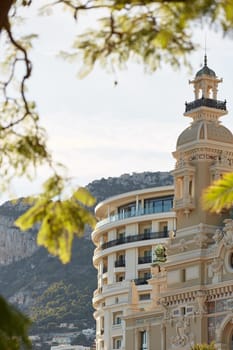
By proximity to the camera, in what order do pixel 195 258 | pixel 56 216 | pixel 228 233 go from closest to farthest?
1. pixel 56 216
2. pixel 228 233
3. pixel 195 258

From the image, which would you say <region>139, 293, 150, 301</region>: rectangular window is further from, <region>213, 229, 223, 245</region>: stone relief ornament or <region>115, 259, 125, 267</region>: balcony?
<region>213, 229, 223, 245</region>: stone relief ornament

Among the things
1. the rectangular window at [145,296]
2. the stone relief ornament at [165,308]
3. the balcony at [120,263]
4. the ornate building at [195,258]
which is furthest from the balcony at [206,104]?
the balcony at [120,263]

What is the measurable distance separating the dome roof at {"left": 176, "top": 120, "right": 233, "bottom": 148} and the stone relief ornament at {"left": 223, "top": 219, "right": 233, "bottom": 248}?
22.1ft

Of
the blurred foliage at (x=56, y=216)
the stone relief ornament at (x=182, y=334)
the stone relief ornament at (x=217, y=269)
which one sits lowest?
the blurred foliage at (x=56, y=216)

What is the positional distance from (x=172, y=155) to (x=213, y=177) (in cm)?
327

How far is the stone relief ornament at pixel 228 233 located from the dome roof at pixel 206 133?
Answer: 675 cm

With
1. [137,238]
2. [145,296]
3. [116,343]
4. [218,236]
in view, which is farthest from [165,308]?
[137,238]

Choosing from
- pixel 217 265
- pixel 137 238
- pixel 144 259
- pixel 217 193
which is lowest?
pixel 217 193

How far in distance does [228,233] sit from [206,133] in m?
7.54

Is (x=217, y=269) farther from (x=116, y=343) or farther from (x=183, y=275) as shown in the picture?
(x=116, y=343)

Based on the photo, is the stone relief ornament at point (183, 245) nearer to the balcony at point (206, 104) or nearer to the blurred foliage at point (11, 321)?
the balcony at point (206, 104)

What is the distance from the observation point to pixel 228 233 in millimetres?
62656

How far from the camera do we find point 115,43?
16516 millimetres

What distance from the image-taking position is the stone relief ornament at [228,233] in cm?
6231
